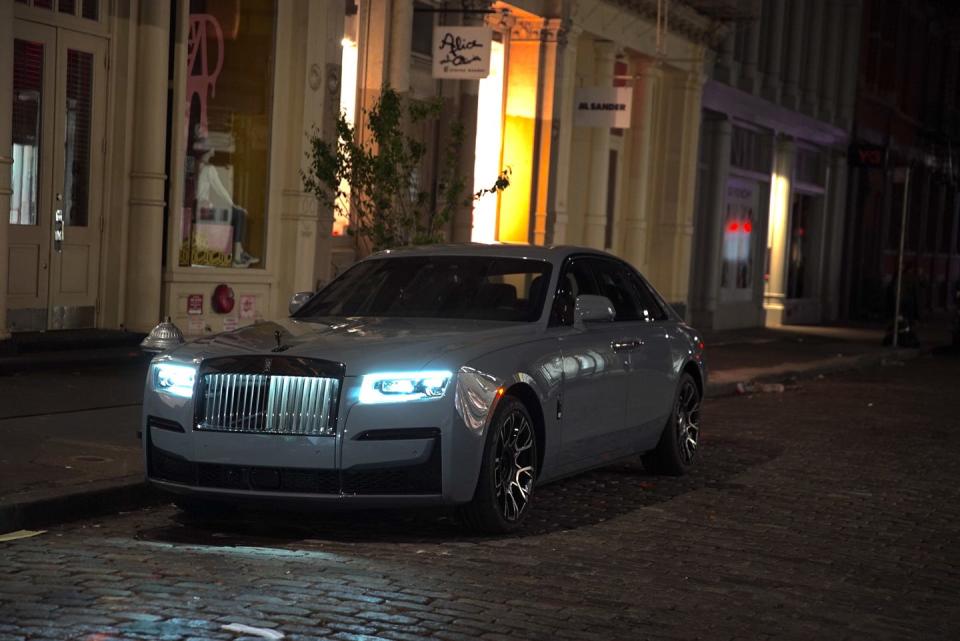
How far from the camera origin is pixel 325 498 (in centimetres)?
788

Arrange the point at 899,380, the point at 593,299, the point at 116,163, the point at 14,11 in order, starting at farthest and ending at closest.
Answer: the point at 899,380, the point at 116,163, the point at 14,11, the point at 593,299

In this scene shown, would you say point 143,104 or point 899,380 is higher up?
point 143,104

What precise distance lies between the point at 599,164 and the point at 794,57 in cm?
1178

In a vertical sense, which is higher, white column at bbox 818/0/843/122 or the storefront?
white column at bbox 818/0/843/122

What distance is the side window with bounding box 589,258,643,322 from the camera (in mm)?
10484

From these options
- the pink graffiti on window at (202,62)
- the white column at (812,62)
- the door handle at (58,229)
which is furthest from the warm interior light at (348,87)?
the white column at (812,62)

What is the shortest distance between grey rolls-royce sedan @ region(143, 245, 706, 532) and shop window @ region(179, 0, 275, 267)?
797cm

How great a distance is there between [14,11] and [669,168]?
17.2m

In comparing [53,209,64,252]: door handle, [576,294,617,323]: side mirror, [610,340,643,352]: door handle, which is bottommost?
[610,340,643,352]: door handle

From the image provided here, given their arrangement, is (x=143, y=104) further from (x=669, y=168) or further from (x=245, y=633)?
(x=669, y=168)

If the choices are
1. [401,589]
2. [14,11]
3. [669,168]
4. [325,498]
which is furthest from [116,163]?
[669,168]

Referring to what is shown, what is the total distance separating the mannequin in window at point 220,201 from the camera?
57.7 ft

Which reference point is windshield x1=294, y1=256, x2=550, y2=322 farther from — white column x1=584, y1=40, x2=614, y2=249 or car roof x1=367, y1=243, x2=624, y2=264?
white column x1=584, y1=40, x2=614, y2=249

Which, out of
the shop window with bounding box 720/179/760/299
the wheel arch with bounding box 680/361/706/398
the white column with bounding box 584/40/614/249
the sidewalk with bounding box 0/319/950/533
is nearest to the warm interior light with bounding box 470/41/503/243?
the white column with bounding box 584/40/614/249
